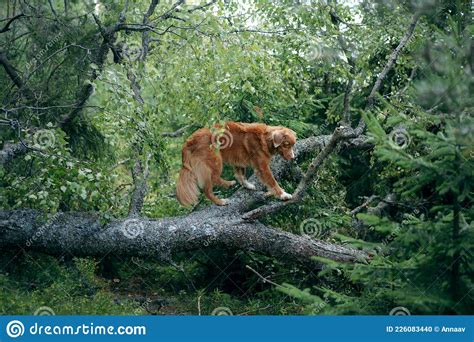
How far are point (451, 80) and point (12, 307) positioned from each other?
5288mm

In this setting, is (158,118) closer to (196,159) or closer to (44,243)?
(196,159)

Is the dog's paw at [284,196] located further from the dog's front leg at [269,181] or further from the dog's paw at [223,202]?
the dog's paw at [223,202]

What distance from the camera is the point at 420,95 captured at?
742 cm

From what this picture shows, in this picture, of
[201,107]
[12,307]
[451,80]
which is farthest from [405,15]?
[12,307]

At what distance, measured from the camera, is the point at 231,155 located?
10.4m

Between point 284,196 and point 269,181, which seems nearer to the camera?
point 284,196

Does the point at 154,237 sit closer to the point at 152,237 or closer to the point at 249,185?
the point at 152,237

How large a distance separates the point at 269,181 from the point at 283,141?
23.9 inches

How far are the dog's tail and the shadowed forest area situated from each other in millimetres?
275

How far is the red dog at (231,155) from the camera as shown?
33.0ft

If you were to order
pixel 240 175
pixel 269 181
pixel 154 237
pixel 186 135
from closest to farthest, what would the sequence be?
1. pixel 154 237
2. pixel 269 181
3. pixel 240 175
4. pixel 186 135

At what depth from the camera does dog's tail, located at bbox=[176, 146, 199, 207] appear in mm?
10125

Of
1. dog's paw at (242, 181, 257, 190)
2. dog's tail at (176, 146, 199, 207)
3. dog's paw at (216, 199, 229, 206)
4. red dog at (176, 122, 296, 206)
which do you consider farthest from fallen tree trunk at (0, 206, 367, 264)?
dog's paw at (242, 181, 257, 190)

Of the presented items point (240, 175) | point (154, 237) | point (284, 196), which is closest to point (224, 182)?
point (240, 175)
